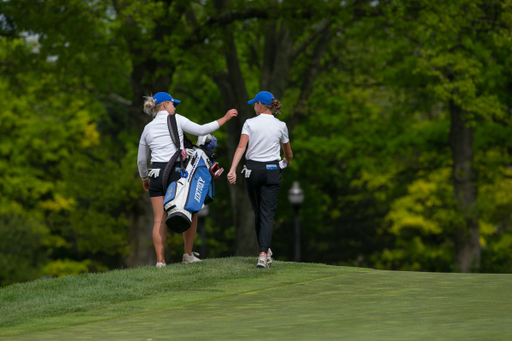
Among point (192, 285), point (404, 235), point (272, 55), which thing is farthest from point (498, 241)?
point (192, 285)

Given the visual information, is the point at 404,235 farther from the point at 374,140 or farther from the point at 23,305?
the point at 23,305

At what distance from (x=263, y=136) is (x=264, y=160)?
0.99 ft

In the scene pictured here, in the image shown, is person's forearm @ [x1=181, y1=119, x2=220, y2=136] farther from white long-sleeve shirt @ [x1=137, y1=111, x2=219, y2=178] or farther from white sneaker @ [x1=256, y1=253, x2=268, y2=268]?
white sneaker @ [x1=256, y1=253, x2=268, y2=268]

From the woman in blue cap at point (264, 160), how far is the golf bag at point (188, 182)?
1.61 ft

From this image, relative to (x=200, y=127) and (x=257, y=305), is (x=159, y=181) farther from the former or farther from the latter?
(x=257, y=305)

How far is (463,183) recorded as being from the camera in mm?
24906

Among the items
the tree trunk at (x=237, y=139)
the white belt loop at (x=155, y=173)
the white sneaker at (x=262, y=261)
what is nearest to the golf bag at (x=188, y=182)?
the white belt loop at (x=155, y=173)

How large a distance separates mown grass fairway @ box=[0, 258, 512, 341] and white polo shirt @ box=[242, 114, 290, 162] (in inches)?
55.2

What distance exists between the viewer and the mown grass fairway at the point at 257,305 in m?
5.15

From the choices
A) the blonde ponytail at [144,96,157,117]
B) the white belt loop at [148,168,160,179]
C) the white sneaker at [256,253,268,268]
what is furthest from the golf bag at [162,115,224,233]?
the white sneaker at [256,253,268,268]

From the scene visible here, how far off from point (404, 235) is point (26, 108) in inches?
763

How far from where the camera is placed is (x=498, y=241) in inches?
1249

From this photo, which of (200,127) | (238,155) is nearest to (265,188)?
(238,155)

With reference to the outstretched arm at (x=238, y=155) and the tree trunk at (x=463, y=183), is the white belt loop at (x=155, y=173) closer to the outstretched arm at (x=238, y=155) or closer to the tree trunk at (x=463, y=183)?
the outstretched arm at (x=238, y=155)
